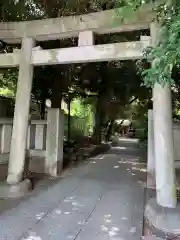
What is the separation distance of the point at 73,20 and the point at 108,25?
739mm

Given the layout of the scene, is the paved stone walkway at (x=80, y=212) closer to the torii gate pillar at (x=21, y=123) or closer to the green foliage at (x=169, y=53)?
the torii gate pillar at (x=21, y=123)

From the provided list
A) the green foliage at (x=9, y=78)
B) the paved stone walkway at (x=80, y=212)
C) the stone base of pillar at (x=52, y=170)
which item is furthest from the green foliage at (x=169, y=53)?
the green foliage at (x=9, y=78)

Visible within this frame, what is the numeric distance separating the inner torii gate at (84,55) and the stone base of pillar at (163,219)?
0.17 m

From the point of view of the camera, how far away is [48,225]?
411 centimetres

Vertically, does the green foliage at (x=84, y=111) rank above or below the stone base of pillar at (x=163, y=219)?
above

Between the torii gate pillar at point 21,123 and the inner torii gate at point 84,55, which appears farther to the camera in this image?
the torii gate pillar at point 21,123

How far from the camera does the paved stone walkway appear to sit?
386 cm

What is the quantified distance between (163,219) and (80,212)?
1330 millimetres

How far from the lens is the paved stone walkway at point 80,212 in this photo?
Answer: 3863 millimetres

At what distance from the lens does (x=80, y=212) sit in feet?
15.5

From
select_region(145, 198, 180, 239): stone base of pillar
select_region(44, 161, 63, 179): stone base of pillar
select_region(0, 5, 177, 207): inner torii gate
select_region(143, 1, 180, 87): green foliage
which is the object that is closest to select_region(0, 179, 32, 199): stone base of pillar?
select_region(0, 5, 177, 207): inner torii gate

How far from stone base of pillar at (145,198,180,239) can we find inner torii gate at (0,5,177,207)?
168 mm

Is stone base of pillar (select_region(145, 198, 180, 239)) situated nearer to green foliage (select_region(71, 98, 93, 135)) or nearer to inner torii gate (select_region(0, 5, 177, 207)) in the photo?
inner torii gate (select_region(0, 5, 177, 207))

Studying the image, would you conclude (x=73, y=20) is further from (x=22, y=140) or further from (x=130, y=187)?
(x=130, y=187)
